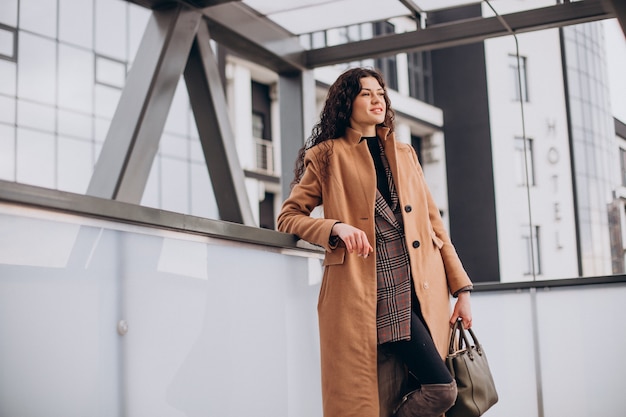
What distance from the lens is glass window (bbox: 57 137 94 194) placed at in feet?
54.3

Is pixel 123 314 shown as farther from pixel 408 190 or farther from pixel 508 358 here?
pixel 508 358

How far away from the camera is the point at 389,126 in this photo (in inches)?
119

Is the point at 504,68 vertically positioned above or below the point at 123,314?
above

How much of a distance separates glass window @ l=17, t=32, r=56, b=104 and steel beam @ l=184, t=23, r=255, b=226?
1263cm

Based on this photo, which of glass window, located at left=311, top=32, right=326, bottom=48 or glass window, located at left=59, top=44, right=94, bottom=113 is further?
glass window, located at left=311, top=32, right=326, bottom=48

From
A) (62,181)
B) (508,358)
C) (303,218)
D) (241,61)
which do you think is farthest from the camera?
(241,61)

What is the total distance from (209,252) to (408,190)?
0.70 m

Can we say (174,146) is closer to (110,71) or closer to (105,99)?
(105,99)

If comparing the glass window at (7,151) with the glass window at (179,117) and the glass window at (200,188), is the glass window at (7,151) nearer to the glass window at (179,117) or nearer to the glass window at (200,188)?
the glass window at (179,117)

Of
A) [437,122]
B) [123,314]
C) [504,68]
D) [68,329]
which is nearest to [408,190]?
[123,314]

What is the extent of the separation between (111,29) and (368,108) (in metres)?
16.0

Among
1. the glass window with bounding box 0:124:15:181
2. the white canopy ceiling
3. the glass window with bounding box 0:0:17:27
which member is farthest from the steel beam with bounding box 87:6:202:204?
the glass window with bounding box 0:0:17:27

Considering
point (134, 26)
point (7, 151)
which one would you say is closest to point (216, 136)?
point (7, 151)

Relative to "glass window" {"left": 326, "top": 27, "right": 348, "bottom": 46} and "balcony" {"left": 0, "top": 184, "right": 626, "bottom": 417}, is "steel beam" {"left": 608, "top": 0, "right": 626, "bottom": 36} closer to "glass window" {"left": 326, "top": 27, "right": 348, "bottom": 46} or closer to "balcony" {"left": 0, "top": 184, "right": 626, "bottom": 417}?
"balcony" {"left": 0, "top": 184, "right": 626, "bottom": 417}
